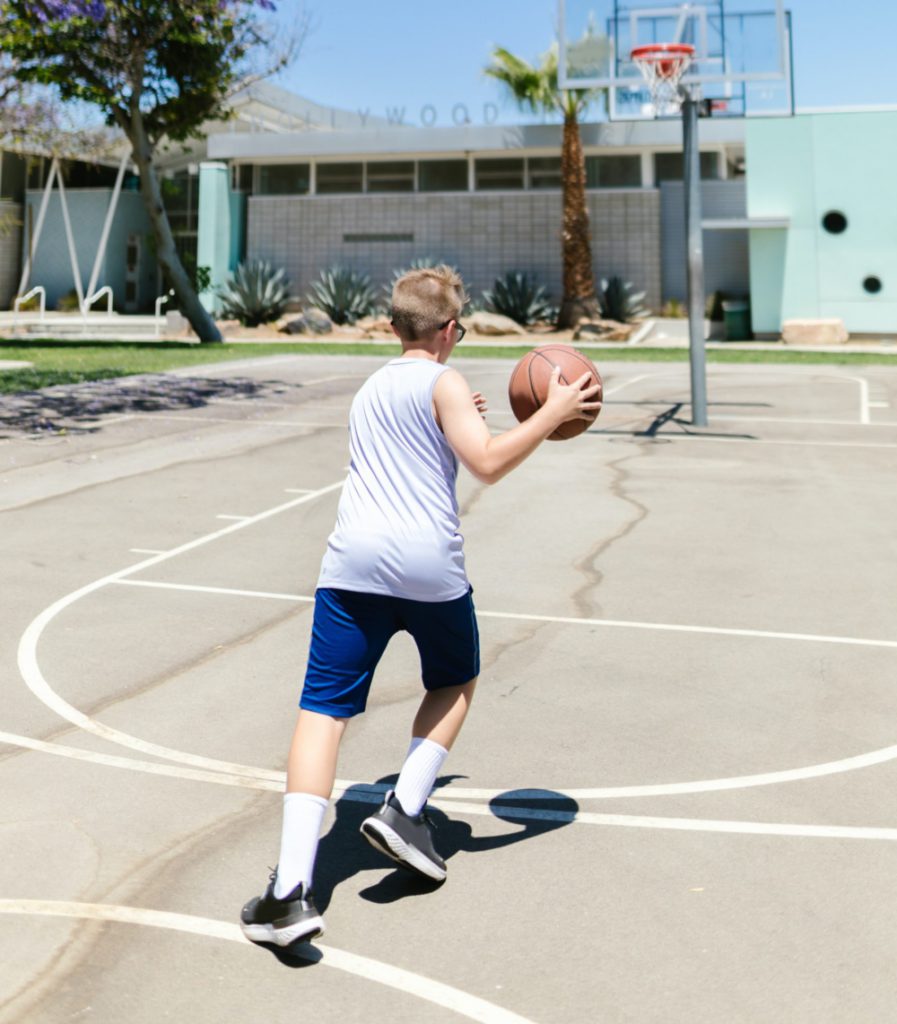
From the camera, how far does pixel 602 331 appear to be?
1352 inches

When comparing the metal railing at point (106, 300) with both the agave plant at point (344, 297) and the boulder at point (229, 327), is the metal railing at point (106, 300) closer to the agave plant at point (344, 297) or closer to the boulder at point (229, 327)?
the boulder at point (229, 327)

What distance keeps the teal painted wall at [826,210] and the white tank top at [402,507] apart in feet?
103

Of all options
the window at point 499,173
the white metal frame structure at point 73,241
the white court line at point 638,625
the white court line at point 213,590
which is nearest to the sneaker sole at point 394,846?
the white court line at point 638,625

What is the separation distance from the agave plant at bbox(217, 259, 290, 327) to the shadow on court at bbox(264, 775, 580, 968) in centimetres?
3374

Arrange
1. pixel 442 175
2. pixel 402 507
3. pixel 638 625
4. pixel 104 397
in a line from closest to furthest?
pixel 402 507, pixel 638 625, pixel 104 397, pixel 442 175

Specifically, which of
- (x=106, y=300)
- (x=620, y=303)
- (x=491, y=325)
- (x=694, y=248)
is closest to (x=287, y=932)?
(x=694, y=248)

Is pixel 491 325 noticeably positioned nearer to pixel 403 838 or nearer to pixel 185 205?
pixel 185 205

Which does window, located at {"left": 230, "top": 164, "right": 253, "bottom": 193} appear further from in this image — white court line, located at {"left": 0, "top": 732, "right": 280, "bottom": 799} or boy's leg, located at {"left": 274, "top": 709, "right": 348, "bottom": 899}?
boy's leg, located at {"left": 274, "top": 709, "right": 348, "bottom": 899}

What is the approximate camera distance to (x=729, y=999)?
10.9 ft

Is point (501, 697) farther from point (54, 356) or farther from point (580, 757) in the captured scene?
point (54, 356)

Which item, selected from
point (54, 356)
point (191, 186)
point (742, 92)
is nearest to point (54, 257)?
point (191, 186)

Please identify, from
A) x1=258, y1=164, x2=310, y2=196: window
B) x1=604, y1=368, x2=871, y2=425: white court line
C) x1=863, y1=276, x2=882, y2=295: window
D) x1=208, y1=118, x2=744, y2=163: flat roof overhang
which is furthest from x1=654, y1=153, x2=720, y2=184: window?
x1=604, y1=368, x2=871, y2=425: white court line

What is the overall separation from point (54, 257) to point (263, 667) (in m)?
40.7

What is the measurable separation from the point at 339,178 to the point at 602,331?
1143cm
